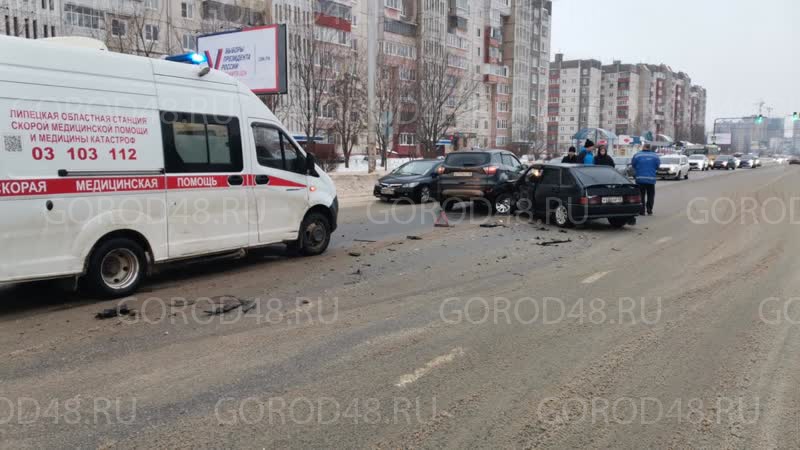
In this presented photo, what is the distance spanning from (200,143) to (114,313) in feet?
8.27

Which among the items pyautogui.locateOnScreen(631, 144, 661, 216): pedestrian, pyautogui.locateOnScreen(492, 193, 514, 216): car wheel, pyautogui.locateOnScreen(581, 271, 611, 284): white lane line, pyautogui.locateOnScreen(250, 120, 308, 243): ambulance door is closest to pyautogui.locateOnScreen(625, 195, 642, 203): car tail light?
pyautogui.locateOnScreen(631, 144, 661, 216): pedestrian

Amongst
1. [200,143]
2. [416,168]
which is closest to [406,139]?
[416,168]

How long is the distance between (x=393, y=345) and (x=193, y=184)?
385cm

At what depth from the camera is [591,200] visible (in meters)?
13.3

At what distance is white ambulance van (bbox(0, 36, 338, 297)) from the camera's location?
6.23 metres

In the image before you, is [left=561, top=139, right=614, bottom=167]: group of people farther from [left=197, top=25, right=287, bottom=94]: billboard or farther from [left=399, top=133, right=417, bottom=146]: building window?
[left=399, top=133, right=417, bottom=146]: building window

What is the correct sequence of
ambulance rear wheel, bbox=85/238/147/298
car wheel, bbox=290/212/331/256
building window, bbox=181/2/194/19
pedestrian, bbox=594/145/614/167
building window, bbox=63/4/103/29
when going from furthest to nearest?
building window, bbox=181/2/194/19 < building window, bbox=63/4/103/29 < pedestrian, bbox=594/145/614/167 < car wheel, bbox=290/212/331/256 < ambulance rear wheel, bbox=85/238/147/298

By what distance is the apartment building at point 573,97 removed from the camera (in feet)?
452

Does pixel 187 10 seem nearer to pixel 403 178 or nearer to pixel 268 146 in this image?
pixel 403 178

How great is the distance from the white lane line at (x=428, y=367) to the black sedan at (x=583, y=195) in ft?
29.0

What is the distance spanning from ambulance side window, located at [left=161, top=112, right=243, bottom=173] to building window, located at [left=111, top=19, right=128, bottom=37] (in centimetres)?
2468

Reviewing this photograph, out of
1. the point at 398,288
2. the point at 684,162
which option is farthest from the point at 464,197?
the point at 684,162

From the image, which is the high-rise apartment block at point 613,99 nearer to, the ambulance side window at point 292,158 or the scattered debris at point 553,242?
the scattered debris at point 553,242

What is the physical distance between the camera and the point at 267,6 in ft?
151
